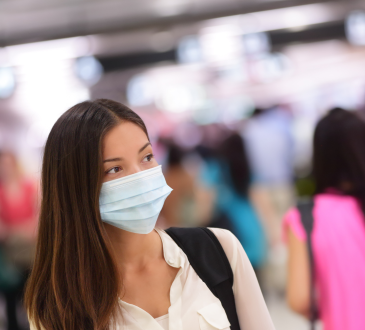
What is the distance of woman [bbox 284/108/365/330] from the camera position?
1.83 metres

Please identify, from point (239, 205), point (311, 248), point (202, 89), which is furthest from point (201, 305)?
point (202, 89)

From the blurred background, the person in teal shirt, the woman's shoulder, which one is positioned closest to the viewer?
the woman's shoulder

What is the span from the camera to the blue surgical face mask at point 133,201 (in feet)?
4.69

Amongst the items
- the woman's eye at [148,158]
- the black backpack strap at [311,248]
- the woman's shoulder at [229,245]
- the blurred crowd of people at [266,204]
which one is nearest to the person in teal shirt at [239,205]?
the blurred crowd of people at [266,204]

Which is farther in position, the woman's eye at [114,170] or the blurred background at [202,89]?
the blurred background at [202,89]

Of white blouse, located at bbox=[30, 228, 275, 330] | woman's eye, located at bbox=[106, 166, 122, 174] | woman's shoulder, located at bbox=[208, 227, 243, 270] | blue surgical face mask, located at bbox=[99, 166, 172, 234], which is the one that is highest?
woman's eye, located at bbox=[106, 166, 122, 174]

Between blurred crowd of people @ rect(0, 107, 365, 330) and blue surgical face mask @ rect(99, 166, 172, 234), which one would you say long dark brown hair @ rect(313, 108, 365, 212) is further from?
blue surgical face mask @ rect(99, 166, 172, 234)

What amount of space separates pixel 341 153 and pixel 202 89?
316 inches

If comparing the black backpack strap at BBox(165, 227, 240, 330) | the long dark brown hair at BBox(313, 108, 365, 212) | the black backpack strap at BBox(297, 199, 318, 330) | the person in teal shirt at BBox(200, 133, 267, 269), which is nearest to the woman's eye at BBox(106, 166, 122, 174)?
the black backpack strap at BBox(165, 227, 240, 330)

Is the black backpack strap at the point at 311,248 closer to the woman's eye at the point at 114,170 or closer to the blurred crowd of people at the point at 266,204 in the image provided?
the blurred crowd of people at the point at 266,204

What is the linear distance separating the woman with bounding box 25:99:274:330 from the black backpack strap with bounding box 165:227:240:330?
24 mm

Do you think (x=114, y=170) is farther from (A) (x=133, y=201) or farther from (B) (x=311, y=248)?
(B) (x=311, y=248)

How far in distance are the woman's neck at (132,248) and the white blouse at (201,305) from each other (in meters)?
0.08

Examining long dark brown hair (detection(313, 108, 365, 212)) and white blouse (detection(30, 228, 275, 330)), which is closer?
white blouse (detection(30, 228, 275, 330))
